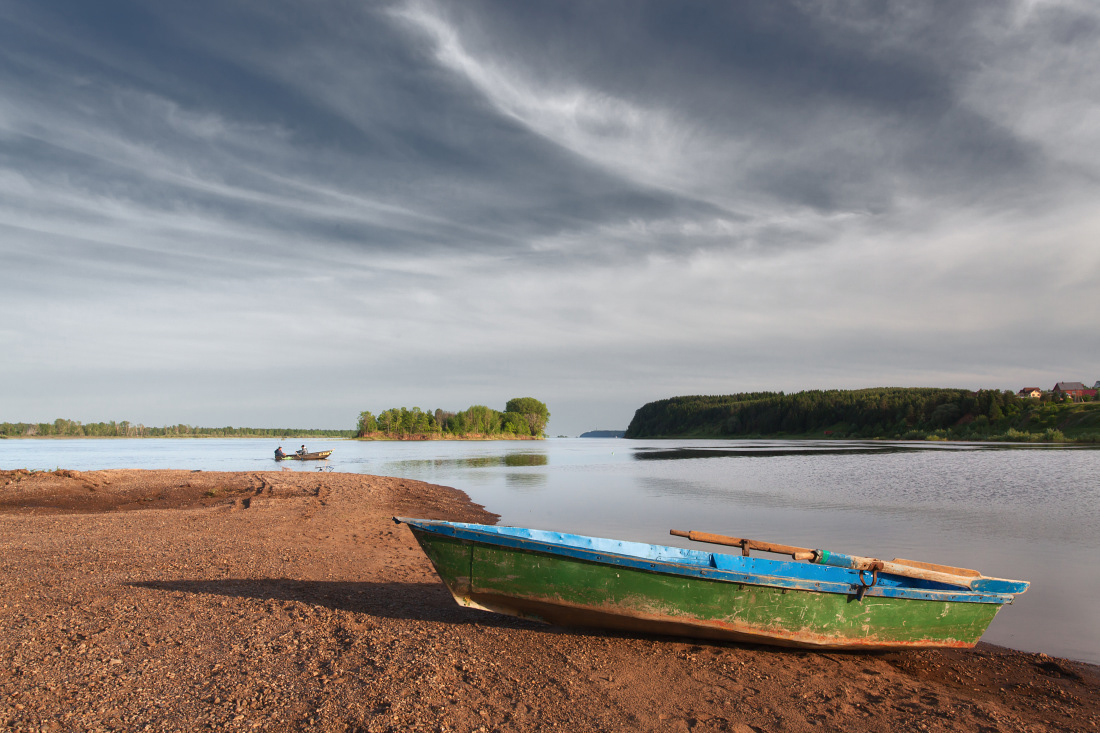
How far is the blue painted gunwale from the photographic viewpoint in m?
6.69

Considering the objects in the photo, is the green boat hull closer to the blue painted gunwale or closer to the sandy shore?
the blue painted gunwale

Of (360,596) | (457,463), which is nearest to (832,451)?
(457,463)

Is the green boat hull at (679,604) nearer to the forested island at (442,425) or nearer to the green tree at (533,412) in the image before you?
the forested island at (442,425)

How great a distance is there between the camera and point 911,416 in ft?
404

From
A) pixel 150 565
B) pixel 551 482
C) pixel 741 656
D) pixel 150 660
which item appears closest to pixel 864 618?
pixel 741 656

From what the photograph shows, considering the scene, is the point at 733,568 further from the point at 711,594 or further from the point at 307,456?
the point at 307,456

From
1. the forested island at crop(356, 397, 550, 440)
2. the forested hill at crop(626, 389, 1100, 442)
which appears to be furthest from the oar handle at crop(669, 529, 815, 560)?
the forested island at crop(356, 397, 550, 440)

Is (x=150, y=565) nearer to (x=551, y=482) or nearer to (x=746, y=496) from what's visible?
(x=746, y=496)

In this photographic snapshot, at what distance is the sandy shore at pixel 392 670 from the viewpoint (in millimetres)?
5230

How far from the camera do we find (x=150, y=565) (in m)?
10.4

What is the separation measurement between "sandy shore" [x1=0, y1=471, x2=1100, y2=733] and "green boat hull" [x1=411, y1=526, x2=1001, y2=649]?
332 millimetres

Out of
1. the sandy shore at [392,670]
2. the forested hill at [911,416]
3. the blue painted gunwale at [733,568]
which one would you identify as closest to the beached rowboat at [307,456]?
the sandy shore at [392,670]

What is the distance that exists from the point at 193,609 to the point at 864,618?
846 cm

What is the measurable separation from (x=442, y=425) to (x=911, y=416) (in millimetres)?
107336
